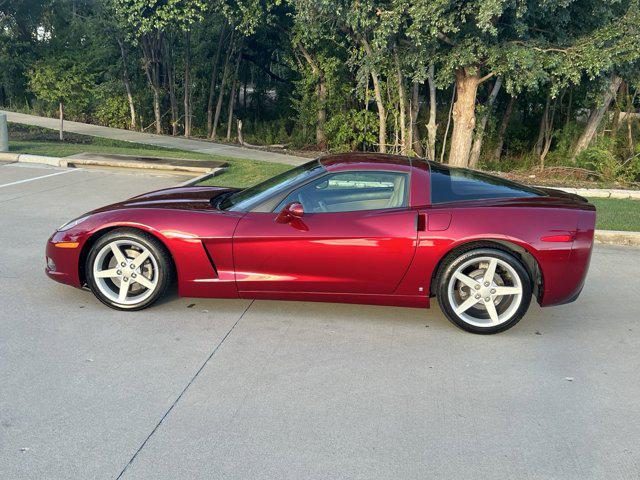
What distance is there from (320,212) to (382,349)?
3.97 feet

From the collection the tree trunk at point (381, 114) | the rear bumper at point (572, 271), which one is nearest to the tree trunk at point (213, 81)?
the tree trunk at point (381, 114)

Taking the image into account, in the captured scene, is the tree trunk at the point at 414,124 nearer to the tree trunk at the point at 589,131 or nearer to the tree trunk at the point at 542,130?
the tree trunk at the point at 542,130

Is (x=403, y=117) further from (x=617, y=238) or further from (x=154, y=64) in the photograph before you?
(x=154, y=64)

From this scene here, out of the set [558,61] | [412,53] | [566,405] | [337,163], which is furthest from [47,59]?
[566,405]

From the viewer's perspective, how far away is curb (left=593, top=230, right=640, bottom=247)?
26.0 feet

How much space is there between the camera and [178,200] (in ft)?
18.2

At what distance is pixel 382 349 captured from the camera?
4605mm

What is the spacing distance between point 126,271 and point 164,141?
13825mm

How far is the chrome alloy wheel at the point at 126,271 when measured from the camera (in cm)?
511

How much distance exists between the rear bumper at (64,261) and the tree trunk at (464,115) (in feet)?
33.8

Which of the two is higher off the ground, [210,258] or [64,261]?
[210,258]

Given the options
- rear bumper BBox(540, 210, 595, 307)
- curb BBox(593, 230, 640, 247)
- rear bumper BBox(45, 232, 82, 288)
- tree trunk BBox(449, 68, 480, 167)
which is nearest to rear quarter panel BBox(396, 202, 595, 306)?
rear bumper BBox(540, 210, 595, 307)

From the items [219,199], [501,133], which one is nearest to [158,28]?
[501,133]

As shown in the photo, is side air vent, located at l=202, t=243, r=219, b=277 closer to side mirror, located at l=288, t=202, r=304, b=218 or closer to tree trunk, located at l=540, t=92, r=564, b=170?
side mirror, located at l=288, t=202, r=304, b=218
